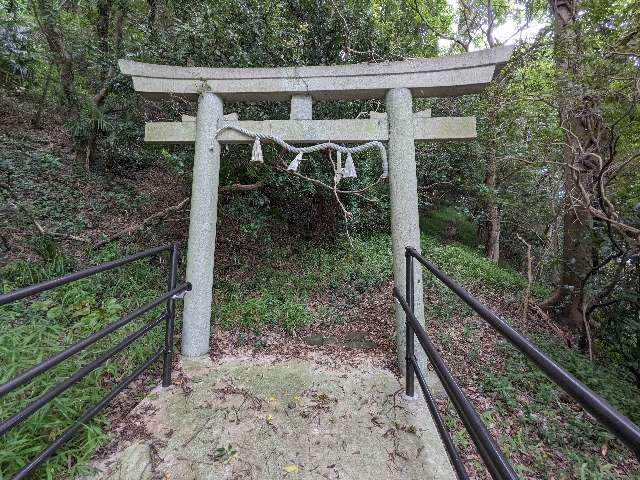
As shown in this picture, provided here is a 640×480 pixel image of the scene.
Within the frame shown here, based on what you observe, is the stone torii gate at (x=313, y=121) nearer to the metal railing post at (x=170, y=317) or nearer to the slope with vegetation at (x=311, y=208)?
the metal railing post at (x=170, y=317)

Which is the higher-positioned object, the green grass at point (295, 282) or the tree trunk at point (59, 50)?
the tree trunk at point (59, 50)

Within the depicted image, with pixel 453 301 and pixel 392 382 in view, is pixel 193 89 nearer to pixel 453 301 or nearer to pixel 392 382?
pixel 392 382

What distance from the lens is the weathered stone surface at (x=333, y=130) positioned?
2.77 metres

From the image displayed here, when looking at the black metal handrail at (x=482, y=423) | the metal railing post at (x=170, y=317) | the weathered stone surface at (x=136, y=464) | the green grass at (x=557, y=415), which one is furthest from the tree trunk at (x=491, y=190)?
the weathered stone surface at (x=136, y=464)

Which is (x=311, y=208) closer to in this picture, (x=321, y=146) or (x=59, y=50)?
(x=321, y=146)

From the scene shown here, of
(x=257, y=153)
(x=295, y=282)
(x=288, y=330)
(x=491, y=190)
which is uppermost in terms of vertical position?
(x=491, y=190)

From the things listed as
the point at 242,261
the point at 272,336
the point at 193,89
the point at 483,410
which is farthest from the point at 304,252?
the point at 483,410

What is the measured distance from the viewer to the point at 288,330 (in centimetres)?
361

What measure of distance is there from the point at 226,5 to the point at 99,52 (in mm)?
2150

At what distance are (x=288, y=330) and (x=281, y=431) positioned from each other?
163 centimetres

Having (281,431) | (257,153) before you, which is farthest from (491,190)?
(281,431)

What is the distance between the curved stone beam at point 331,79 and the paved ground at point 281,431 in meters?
2.34

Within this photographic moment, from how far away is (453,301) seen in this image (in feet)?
13.7

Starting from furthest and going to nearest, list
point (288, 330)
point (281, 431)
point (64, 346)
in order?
point (288, 330) → point (64, 346) → point (281, 431)
